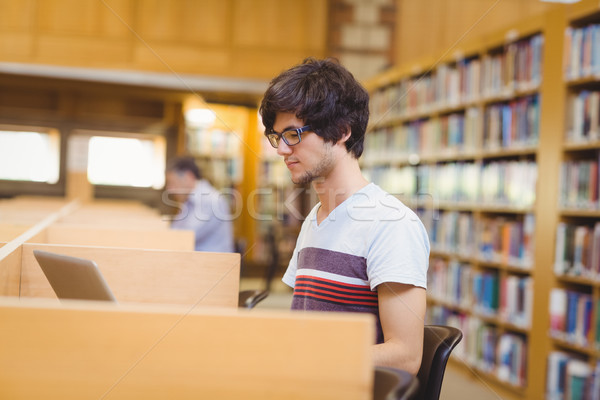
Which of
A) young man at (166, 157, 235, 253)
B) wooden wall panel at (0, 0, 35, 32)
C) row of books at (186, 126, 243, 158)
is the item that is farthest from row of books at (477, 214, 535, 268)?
wooden wall panel at (0, 0, 35, 32)

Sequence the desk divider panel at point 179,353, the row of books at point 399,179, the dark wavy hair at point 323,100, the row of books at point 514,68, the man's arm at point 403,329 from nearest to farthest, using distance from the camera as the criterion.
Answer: the desk divider panel at point 179,353, the man's arm at point 403,329, the dark wavy hair at point 323,100, the row of books at point 514,68, the row of books at point 399,179

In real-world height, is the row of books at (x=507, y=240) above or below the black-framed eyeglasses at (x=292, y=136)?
below

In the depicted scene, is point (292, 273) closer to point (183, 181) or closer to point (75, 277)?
point (75, 277)

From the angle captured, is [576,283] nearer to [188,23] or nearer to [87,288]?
[87,288]

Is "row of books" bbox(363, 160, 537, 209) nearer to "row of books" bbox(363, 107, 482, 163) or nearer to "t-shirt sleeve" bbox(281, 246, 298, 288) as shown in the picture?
"row of books" bbox(363, 107, 482, 163)

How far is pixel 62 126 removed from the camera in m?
7.78

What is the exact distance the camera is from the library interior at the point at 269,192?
85cm

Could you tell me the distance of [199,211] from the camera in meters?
4.27

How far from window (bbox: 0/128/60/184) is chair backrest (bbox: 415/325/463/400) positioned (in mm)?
7344

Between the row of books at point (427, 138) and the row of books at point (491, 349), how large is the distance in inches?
45.7

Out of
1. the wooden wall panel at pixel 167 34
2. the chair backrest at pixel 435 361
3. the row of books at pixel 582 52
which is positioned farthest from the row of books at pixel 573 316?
the wooden wall panel at pixel 167 34

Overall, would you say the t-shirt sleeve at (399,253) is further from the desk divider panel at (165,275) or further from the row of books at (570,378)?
the row of books at (570,378)

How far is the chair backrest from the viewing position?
1.35m

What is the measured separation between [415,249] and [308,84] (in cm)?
52
